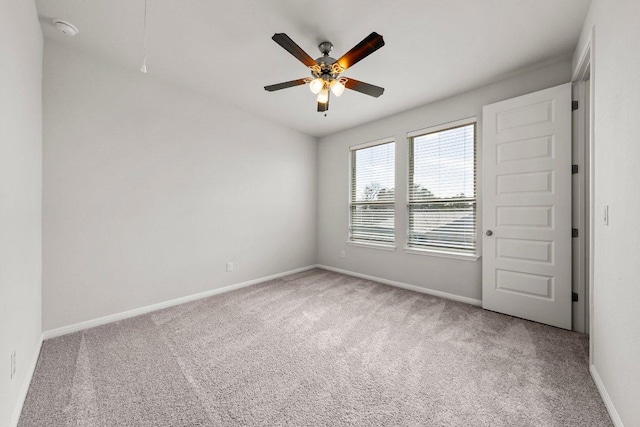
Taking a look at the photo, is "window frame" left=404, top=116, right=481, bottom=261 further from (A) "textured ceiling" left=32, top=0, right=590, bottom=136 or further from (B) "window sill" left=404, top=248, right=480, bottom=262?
(A) "textured ceiling" left=32, top=0, right=590, bottom=136

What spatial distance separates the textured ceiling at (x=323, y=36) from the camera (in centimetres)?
191

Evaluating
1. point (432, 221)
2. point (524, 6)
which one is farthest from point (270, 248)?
point (524, 6)

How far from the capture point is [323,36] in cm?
221

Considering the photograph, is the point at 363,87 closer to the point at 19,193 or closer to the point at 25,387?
the point at 19,193

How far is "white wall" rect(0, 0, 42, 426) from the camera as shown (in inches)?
51.5

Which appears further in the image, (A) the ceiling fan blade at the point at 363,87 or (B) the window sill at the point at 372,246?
(B) the window sill at the point at 372,246

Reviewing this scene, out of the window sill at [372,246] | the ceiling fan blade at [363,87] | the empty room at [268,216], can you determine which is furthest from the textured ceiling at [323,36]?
the window sill at [372,246]

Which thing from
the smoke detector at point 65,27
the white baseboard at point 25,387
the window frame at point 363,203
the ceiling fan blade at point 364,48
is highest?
the smoke detector at point 65,27

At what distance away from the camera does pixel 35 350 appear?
1.94 m

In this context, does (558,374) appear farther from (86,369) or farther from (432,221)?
(86,369)

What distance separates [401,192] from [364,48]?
2.37 metres

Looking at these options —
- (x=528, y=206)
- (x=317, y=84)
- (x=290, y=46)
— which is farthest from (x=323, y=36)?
(x=528, y=206)

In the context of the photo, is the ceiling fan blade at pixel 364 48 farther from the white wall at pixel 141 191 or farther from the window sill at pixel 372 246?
the window sill at pixel 372 246

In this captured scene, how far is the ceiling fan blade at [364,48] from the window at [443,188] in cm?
196
